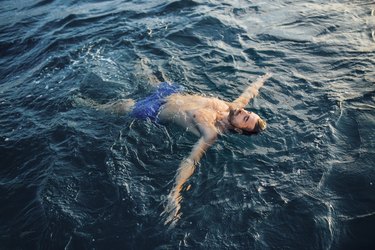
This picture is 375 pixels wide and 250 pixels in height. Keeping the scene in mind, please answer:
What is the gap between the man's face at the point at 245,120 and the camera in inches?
221

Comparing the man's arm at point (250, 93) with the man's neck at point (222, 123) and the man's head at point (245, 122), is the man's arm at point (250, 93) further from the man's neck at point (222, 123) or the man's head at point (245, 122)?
the man's head at point (245, 122)

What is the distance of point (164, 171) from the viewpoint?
5.21 meters

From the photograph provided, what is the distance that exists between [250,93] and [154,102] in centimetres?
203

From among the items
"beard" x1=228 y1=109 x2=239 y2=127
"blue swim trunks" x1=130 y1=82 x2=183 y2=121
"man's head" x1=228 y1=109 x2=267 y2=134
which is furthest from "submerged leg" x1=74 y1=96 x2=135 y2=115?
"man's head" x1=228 y1=109 x2=267 y2=134

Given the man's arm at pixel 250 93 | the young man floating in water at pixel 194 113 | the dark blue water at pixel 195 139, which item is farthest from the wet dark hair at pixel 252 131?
the man's arm at pixel 250 93

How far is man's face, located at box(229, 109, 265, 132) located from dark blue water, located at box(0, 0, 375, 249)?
0.28m

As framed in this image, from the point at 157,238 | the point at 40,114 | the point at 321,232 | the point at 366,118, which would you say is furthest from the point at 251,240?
the point at 40,114

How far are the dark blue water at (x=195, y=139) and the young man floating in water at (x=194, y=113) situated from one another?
7.1 inches

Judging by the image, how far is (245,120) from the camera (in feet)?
18.4

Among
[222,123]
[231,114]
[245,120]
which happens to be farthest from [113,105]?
[245,120]

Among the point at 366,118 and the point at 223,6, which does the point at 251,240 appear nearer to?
the point at 366,118

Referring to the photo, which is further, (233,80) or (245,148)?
(233,80)

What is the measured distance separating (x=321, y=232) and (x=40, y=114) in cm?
570

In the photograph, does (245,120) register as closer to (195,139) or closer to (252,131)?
(252,131)
